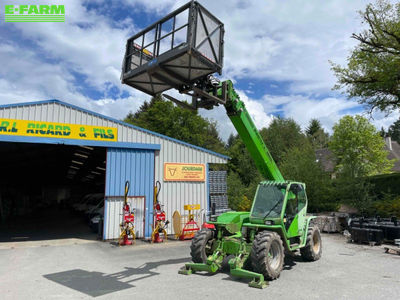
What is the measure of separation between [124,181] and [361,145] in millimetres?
34763

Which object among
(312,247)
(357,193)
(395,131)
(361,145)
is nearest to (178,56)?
(312,247)

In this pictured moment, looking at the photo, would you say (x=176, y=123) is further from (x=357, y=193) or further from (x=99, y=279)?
(x=99, y=279)

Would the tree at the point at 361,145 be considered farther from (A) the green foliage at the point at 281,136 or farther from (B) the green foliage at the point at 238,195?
(B) the green foliage at the point at 238,195

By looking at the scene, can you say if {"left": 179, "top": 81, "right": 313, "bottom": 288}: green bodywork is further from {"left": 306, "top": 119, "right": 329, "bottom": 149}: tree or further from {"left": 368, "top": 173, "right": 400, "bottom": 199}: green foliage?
{"left": 306, "top": 119, "right": 329, "bottom": 149}: tree

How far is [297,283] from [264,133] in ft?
104

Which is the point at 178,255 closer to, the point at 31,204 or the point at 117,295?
the point at 117,295

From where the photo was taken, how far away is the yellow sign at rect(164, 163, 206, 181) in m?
14.7

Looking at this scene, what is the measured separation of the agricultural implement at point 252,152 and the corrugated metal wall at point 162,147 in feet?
21.1

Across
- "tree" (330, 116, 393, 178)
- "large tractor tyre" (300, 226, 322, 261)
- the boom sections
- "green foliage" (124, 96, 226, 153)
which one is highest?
"green foliage" (124, 96, 226, 153)

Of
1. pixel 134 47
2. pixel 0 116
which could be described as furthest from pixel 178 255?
pixel 0 116

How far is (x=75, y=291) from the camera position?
6.19 m

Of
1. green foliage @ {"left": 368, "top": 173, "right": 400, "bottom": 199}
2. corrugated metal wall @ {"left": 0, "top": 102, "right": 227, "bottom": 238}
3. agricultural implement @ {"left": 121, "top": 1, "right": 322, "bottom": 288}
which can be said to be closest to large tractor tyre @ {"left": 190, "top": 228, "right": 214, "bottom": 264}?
agricultural implement @ {"left": 121, "top": 1, "right": 322, "bottom": 288}

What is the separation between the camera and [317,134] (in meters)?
58.9

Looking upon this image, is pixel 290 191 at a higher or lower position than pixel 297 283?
higher
